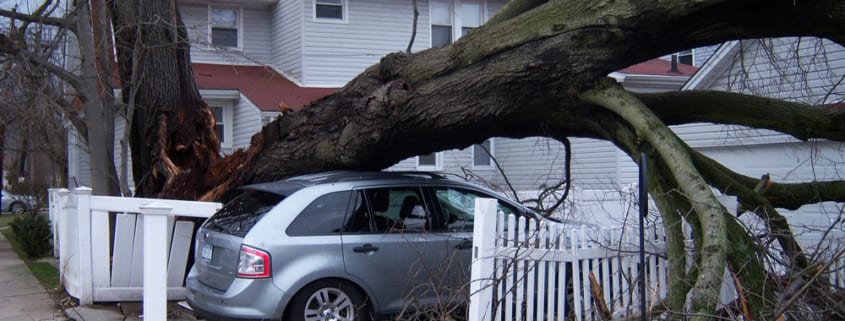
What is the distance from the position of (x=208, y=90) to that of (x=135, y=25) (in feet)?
28.3

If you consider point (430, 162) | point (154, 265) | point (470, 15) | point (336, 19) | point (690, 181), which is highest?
point (470, 15)

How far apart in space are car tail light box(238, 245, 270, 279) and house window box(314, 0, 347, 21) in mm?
13870

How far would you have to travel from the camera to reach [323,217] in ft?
22.6

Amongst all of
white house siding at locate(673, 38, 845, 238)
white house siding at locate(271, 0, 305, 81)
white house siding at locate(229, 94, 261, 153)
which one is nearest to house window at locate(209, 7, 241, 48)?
white house siding at locate(271, 0, 305, 81)

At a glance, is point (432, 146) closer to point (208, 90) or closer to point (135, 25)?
point (135, 25)

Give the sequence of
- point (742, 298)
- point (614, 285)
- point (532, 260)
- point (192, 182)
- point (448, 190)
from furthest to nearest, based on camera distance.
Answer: point (192, 182) → point (448, 190) → point (614, 285) → point (532, 260) → point (742, 298)

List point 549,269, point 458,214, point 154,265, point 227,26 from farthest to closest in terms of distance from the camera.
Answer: point 227,26 → point 458,214 → point 154,265 → point 549,269

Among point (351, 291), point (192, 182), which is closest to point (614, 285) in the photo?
point (351, 291)

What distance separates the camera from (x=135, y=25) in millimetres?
9859

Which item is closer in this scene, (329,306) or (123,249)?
(329,306)

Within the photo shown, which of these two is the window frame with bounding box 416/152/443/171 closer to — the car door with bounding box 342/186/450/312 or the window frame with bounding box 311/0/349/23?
the window frame with bounding box 311/0/349/23

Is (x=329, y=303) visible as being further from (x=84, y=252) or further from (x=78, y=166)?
(x=78, y=166)

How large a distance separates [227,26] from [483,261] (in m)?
16.2

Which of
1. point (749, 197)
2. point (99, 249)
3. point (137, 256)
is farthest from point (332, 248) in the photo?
point (749, 197)
